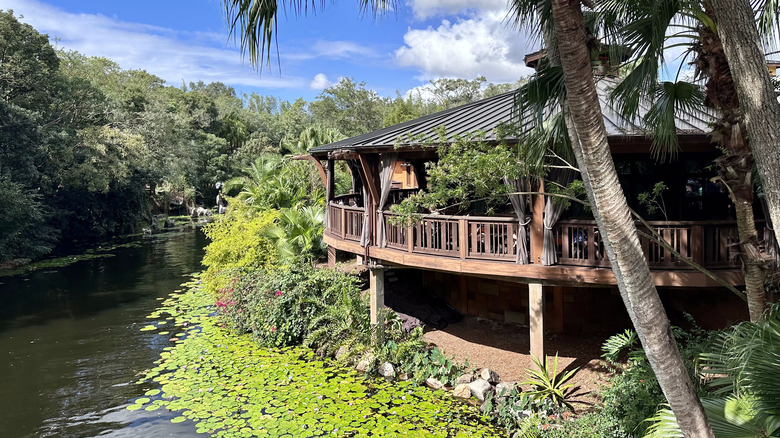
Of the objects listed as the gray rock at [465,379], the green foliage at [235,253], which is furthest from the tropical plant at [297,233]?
the gray rock at [465,379]

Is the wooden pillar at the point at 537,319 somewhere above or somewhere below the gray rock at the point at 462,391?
above

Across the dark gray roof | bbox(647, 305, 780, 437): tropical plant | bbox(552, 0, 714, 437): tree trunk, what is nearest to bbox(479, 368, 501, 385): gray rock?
the dark gray roof

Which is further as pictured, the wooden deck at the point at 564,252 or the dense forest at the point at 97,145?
the dense forest at the point at 97,145

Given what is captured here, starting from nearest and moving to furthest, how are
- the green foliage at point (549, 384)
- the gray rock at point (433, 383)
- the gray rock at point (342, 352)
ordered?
the green foliage at point (549, 384), the gray rock at point (433, 383), the gray rock at point (342, 352)

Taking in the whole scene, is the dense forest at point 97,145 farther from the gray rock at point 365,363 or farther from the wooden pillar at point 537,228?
the wooden pillar at point 537,228

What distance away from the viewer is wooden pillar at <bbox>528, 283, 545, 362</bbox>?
9727 millimetres

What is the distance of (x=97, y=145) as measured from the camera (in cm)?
2953

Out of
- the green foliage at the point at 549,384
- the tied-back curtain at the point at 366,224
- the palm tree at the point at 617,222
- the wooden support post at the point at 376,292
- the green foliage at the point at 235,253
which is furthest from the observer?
the green foliage at the point at 235,253

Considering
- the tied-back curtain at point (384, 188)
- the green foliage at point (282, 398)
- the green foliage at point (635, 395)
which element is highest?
the tied-back curtain at point (384, 188)

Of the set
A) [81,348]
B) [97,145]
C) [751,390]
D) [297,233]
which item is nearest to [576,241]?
[751,390]

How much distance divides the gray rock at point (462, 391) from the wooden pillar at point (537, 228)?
8.58ft

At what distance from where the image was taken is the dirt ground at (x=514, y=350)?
31.9ft

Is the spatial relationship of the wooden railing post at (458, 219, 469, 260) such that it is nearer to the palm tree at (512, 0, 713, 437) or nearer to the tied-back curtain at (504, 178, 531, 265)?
the tied-back curtain at (504, 178, 531, 265)

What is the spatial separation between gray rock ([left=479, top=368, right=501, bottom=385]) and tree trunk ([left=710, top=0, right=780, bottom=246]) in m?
5.78
